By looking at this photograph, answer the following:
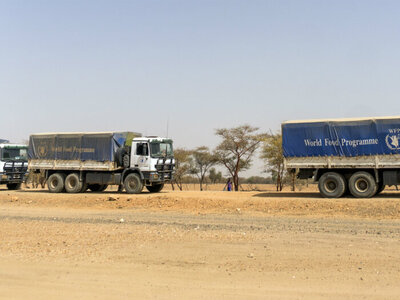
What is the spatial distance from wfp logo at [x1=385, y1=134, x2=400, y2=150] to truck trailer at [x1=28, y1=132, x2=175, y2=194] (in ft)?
35.2

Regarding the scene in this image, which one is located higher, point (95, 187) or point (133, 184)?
point (133, 184)

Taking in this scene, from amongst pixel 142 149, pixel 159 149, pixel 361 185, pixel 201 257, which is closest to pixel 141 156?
pixel 142 149

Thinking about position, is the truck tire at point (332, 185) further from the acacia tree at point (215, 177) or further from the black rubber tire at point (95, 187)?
the acacia tree at point (215, 177)

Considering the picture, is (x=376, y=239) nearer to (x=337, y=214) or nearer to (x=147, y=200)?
(x=337, y=214)

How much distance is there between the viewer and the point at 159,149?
2395 cm

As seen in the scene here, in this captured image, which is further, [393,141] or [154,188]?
[154,188]

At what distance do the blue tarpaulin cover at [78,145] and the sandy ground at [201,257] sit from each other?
28.2ft

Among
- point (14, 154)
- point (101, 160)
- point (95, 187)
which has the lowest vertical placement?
point (95, 187)

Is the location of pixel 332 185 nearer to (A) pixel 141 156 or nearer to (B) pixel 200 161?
(A) pixel 141 156

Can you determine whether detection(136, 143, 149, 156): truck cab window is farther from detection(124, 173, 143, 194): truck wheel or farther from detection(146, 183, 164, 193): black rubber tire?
detection(146, 183, 164, 193): black rubber tire

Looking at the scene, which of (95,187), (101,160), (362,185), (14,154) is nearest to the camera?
(362,185)

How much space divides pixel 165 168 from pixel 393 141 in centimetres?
1102

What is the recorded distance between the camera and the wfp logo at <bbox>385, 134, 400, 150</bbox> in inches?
764

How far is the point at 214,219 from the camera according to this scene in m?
15.6
